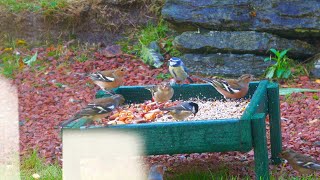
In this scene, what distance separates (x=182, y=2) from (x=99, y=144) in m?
5.77

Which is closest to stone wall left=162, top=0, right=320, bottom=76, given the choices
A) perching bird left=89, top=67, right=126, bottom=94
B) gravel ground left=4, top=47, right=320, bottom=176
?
gravel ground left=4, top=47, right=320, bottom=176

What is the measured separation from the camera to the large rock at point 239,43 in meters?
11.2

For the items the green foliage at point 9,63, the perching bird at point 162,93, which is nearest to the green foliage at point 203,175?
the perching bird at point 162,93

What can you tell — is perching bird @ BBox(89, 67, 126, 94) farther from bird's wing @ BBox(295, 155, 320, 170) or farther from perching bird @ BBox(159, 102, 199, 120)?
bird's wing @ BBox(295, 155, 320, 170)

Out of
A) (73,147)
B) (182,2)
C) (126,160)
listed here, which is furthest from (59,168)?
(182,2)

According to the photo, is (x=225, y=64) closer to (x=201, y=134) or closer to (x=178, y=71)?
(x=178, y=71)

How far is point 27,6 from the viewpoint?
43.6ft

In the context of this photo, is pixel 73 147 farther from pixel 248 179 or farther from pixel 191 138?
pixel 248 179

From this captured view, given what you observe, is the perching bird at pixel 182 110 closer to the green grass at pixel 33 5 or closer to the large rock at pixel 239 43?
the large rock at pixel 239 43

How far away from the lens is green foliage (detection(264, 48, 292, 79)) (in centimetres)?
1101

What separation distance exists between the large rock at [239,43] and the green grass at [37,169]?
4081 mm

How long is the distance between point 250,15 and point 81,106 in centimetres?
318

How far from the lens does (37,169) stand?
305 inches

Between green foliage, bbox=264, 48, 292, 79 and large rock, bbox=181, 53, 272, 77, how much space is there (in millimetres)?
153
